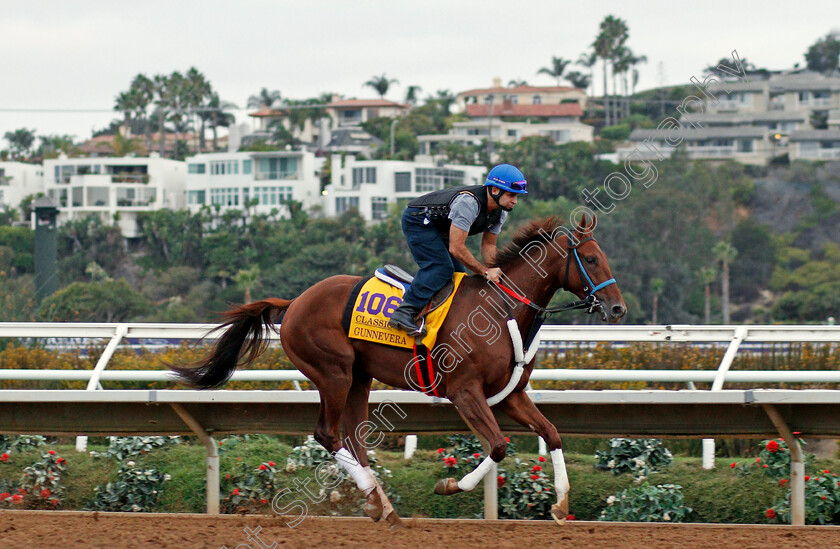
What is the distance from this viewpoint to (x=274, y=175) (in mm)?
70312

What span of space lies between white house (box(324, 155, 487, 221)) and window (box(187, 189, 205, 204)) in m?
9.90

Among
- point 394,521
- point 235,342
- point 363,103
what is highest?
point 363,103

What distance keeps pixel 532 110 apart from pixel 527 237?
9533 cm

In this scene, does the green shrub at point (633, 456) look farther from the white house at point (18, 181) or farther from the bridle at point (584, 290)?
the white house at point (18, 181)

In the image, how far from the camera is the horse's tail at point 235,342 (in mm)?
6137

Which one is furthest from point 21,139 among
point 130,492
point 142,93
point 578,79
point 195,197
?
point 130,492

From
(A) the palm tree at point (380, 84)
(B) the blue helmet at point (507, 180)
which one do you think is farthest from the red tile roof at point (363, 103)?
(B) the blue helmet at point (507, 180)

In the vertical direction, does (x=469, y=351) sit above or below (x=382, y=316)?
below

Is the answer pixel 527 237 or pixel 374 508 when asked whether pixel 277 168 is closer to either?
pixel 527 237

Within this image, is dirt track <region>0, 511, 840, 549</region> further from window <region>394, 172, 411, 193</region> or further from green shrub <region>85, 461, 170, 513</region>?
window <region>394, 172, 411, 193</region>

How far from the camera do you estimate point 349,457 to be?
580 cm

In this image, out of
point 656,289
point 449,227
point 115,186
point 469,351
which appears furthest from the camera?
point 115,186

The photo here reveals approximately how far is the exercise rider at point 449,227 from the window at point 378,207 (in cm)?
5880

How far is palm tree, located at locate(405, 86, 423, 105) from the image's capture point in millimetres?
110738
